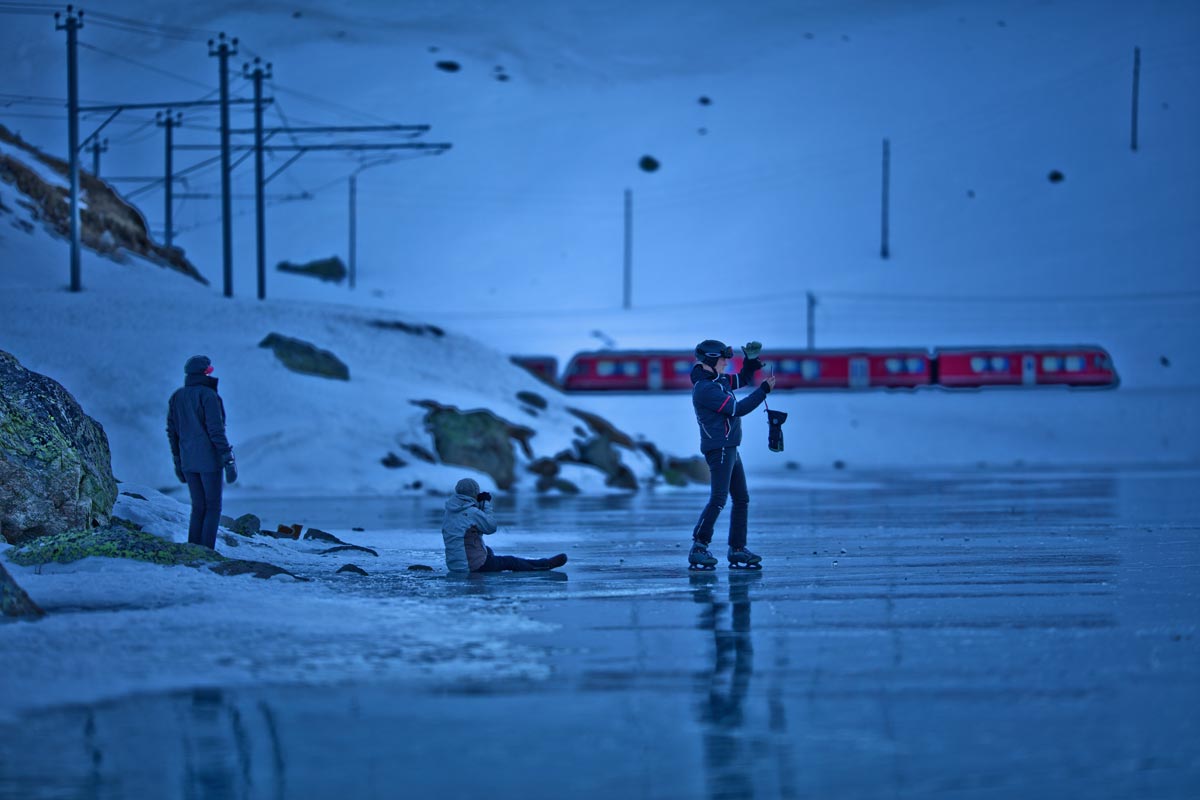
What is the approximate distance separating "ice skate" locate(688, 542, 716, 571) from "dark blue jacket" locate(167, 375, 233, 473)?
4.06m

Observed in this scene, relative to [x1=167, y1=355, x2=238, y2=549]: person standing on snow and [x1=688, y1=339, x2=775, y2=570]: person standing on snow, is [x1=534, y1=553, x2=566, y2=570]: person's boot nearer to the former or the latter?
[x1=688, y1=339, x2=775, y2=570]: person standing on snow

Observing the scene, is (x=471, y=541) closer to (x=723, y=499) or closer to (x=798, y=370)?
(x=723, y=499)

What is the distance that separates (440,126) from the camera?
12788 centimetres

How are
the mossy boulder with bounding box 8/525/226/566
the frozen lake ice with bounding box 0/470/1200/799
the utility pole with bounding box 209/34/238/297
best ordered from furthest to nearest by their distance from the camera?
the utility pole with bounding box 209/34/238/297
the mossy boulder with bounding box 8/525/226/566
the frozen lake ice with bounding box 0/470/1200/799

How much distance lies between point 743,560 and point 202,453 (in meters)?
4.69

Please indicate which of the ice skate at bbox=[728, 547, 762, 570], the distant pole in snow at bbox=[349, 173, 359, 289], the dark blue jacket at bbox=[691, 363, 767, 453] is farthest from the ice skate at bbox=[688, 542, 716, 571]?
the distant pole in snow at bbox=[349, 173, 359, 289]

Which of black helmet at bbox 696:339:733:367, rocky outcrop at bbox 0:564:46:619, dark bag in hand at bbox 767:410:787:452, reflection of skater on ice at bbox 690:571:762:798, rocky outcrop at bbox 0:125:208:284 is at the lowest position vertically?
reflection of skater on ice at bbox 690:571:762:798

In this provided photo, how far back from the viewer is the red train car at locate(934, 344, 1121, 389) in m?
63.8

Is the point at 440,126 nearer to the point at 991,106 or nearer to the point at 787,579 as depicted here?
the point at 991,106

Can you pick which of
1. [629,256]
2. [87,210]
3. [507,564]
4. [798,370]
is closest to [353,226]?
[629,256]

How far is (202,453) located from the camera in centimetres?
1264

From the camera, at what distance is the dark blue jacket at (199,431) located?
1264 centimetres

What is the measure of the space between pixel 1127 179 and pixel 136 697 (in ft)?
348

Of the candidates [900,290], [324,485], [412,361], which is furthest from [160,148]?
[324,485]
